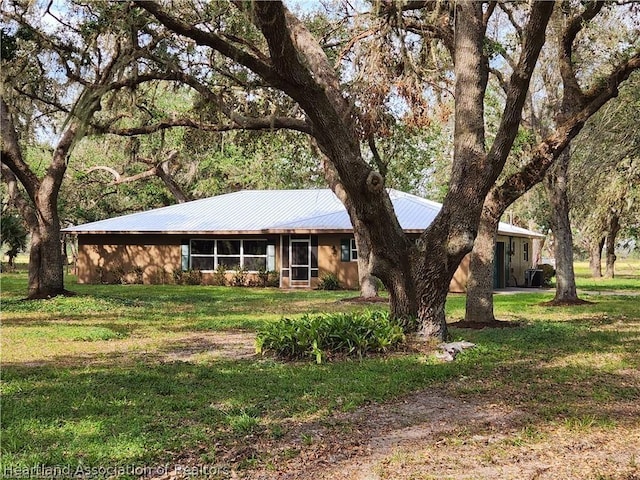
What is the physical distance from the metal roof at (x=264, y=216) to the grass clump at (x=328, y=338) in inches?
525

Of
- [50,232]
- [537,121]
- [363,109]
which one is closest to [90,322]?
[50,232]

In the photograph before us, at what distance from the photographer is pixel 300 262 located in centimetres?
2478

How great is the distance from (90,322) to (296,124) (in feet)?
19.0

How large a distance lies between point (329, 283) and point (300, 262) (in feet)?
5.88

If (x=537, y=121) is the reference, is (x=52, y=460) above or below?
below

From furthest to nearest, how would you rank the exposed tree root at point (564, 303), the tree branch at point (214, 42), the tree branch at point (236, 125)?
the exposed tree root at point (564, 303) → the tree branch at point (236, 125) → the tree branch at point (214, 42)

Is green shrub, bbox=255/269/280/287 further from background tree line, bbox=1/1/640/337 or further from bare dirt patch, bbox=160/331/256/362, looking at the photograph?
bare dirt patch, bbox=160/331/256/362

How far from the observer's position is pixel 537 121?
17156mm

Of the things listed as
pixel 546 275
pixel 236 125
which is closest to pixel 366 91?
pixel 236 125

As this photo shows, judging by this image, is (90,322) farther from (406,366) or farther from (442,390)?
(442,390)

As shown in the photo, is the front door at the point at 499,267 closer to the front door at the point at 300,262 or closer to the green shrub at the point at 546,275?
the green shrub at the point at 546,275

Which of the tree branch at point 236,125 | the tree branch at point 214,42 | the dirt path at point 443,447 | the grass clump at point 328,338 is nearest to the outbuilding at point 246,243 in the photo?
the tree branch at point 236,125

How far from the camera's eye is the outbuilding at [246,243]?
24.1 m

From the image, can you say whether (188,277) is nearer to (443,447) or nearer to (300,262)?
(300,262)
